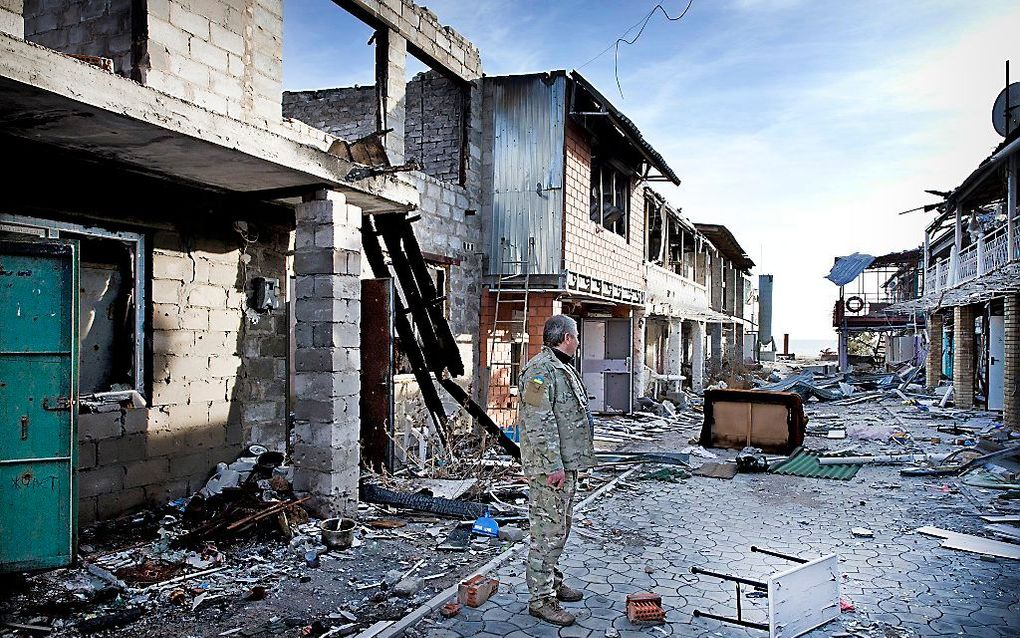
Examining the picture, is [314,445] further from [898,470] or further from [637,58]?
[898,470]

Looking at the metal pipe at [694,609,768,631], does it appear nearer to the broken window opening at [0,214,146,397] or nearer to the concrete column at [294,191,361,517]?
the concrete column at [294,191,361,517]

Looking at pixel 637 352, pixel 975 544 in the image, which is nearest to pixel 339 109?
pixel 637 352

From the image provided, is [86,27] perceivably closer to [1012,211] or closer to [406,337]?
[406,337]

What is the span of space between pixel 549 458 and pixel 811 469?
276 inches

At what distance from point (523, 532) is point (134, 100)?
4765 millimetres

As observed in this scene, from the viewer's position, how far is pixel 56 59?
13.2ft

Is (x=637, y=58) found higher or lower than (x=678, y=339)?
higher

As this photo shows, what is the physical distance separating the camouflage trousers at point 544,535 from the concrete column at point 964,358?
18905 mm

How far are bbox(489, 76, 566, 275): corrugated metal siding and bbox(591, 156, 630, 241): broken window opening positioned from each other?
2.41 m

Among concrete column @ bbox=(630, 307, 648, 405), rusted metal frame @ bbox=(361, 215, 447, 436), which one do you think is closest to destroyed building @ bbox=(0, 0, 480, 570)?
rusted metal frame @ bbox=(361, 215, 447, 436)

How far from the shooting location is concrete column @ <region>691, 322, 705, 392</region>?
23438 mm

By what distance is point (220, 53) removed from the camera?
657cm

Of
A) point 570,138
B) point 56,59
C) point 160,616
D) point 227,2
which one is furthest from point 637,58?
point 160,616

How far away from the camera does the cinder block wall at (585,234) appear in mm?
12461
